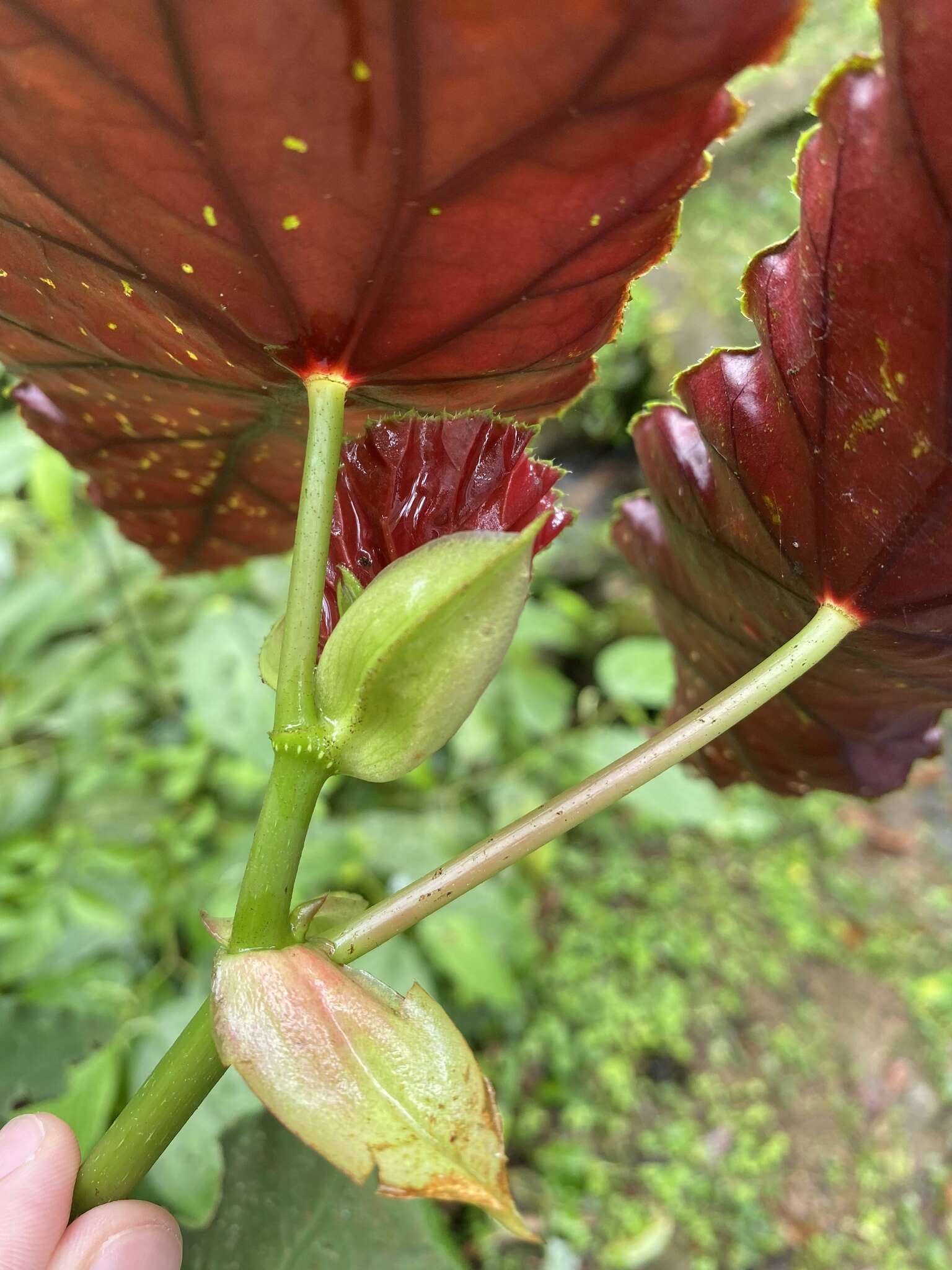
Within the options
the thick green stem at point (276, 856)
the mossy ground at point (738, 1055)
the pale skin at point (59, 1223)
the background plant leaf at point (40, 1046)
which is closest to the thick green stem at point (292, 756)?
the thick green stem at point (276, 856)

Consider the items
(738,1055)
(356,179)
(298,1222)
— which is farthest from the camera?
(738,1055)

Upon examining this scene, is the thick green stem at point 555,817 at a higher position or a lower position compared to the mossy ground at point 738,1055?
higher

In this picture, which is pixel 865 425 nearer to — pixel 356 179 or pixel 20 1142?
pixel 356 179

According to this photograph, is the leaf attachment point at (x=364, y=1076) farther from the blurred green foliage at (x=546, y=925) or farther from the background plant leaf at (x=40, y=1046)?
the background plant leaf at (x=40, y=1046)

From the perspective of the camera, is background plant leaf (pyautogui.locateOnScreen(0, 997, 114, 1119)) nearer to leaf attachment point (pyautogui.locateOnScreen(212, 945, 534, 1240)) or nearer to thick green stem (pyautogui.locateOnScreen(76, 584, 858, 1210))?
thick green stem (pyautogui.locateOnScreen(76, 584, 858, 1210))

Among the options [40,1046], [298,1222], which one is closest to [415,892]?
[298,1222]

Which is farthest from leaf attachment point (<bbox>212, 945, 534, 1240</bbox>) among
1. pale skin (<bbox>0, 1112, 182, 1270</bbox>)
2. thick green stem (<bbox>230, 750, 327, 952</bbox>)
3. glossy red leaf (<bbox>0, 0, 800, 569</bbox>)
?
glossy red leaf (<bbox>0, 0, 800, 569</bbox>)
